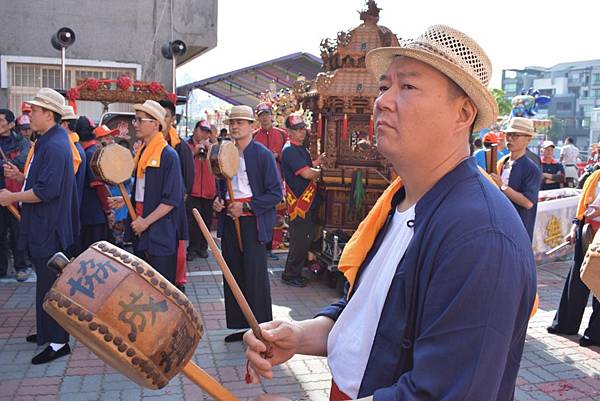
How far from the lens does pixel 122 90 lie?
8.52 metres

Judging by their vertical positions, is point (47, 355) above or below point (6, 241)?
below

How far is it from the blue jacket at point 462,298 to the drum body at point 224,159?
3.28 metres

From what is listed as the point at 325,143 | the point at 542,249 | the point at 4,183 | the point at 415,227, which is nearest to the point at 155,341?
the point at 415,227

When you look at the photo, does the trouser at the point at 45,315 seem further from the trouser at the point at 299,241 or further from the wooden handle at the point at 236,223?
the trouser at the point at 299,241

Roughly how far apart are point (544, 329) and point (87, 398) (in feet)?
13.9

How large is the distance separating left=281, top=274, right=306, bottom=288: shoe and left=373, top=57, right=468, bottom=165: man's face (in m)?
5.36

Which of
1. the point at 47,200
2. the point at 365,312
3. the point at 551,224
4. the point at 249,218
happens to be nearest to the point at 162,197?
the point at 249,218

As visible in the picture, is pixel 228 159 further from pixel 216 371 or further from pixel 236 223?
pixel 216 371

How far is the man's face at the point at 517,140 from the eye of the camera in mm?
5531

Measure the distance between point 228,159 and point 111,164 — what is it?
0.97 m

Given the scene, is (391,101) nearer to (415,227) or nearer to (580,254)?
(415,227)

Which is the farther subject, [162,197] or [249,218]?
[249,218]

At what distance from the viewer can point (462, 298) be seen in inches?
45.3

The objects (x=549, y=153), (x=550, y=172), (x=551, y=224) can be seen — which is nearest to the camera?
(x=551, y=224)
